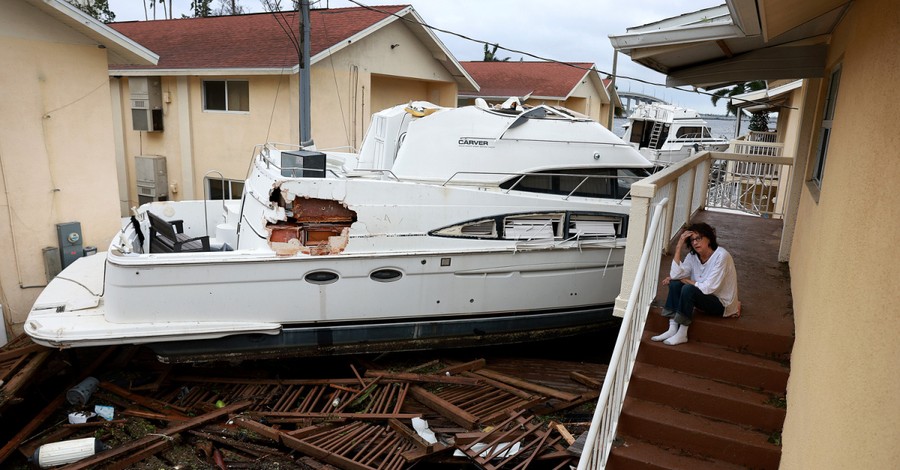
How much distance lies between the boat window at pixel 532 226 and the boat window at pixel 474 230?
6.4 inches

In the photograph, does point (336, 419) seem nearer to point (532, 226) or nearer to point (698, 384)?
point (532, 226)

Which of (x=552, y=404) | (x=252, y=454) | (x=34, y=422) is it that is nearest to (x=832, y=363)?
(x=552, y=404)

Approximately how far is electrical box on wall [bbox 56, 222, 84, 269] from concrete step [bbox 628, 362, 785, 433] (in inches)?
305

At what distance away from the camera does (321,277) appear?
7.14 metres

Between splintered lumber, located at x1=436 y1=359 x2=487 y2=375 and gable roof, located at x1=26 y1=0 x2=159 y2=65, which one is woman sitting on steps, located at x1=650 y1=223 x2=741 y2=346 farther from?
gable roof, located at x1=26 y1=0 x2=159 y2=65

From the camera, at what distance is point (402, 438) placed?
6184 millimetres

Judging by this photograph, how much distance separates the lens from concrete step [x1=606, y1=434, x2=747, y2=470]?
3965 millimetres

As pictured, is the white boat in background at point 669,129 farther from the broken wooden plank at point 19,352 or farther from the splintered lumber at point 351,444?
the broken wooden plank at point 19,352

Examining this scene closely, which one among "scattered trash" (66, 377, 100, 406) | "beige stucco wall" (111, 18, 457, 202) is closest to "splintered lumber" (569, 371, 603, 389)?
"scattered trash" (66, 377, 100, 406)

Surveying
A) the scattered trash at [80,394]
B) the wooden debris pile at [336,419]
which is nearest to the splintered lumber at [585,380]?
the wooden debris pile at [336,419]

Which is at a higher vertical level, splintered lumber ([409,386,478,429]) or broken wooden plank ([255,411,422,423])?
splintered lumber ([409,386,478,429])

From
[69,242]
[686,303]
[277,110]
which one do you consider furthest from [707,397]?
[277,110]

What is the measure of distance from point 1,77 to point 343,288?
5162mm

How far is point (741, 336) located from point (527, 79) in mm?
21710
